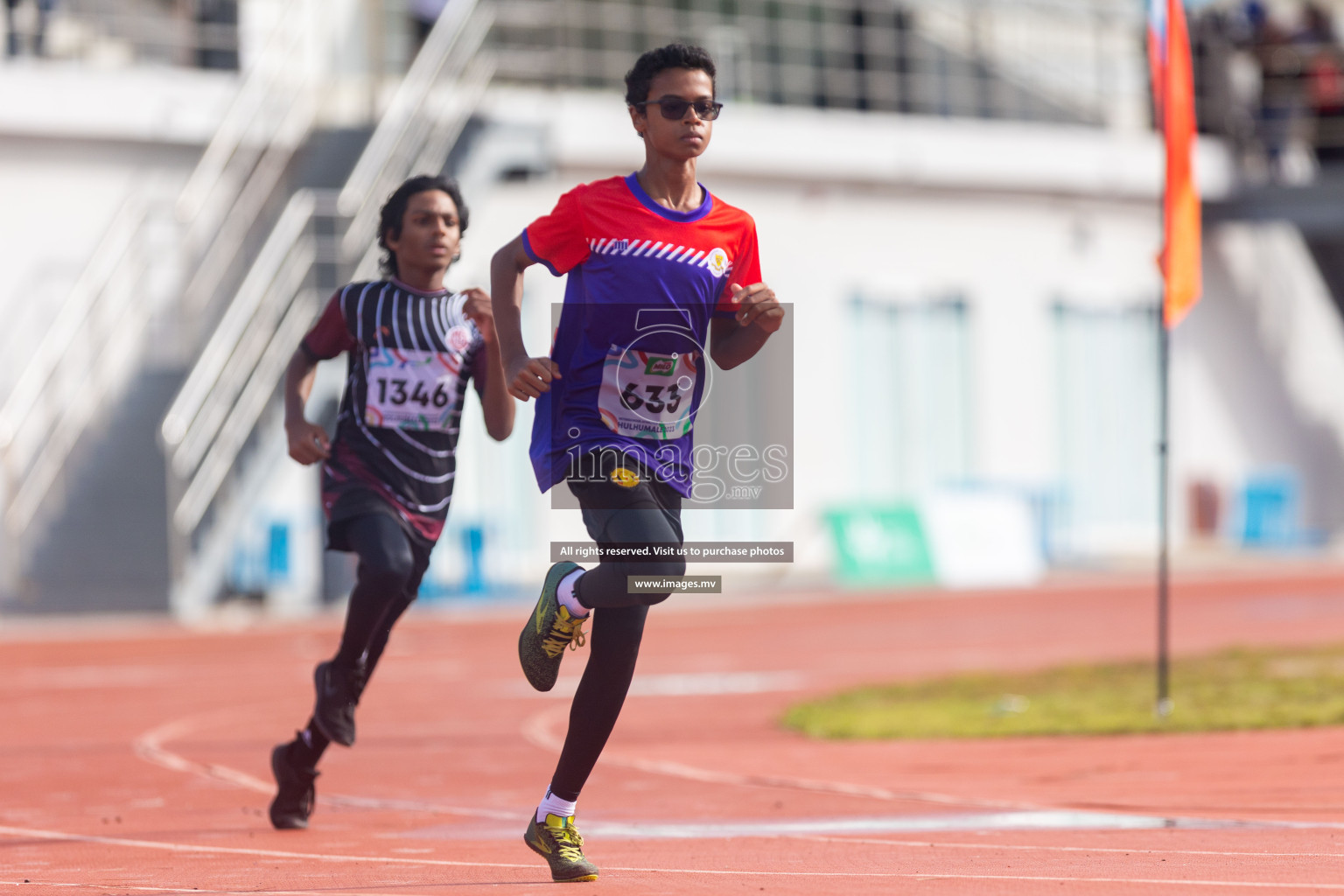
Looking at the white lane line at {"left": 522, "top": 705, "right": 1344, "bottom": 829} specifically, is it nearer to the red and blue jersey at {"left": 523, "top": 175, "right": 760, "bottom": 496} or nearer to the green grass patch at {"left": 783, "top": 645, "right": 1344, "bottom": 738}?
the green grass patch at {"left": 783, "top": 645, "right": 1344, "bottom": 738}

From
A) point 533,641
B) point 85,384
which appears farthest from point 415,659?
point 533,641

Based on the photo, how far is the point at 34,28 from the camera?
20812 millimetres

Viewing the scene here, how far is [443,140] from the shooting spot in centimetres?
2111

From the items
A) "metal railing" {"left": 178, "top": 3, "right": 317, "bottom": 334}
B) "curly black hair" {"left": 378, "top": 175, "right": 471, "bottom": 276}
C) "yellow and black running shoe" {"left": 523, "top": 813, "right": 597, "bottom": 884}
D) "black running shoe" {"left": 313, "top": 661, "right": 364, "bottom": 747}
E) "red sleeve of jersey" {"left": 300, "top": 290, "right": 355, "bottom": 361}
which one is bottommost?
"yellow and black running shoe" {"left": 523, "top": 813, "right": 597, "bottom": 884}

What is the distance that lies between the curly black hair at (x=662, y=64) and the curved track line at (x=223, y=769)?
300cm

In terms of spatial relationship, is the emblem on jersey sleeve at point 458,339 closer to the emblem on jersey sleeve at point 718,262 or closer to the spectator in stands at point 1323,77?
the emblem on jersey sleeve at point 718,262

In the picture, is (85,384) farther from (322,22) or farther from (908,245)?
(908,245)

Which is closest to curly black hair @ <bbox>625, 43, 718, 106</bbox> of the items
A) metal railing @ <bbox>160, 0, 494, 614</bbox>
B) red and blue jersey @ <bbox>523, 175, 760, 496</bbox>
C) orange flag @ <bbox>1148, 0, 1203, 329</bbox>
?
red and blue jersey @ <bbox>523, 175, 760, 496</bbox>

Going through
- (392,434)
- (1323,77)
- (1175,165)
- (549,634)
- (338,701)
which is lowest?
(338,701)

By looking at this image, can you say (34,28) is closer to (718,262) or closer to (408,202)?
(408,202)

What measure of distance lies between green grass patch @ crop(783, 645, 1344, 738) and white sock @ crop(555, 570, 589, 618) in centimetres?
521

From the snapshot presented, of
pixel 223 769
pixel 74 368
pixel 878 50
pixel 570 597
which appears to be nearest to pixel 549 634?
pixel 570 597

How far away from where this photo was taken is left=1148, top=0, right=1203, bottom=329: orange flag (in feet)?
35.6

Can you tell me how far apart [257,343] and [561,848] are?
14645 millimetres
